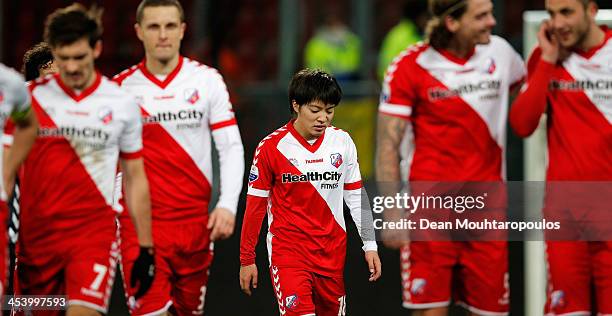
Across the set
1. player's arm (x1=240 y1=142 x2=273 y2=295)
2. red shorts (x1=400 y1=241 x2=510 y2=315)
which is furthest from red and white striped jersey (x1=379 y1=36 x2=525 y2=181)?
player's arm (x1=240 y1=142 x2=273 y2=295)

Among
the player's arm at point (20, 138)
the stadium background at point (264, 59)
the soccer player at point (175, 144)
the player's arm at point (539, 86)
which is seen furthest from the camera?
the stadium background at point (264, 59)

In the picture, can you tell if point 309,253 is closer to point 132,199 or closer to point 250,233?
point 250,233

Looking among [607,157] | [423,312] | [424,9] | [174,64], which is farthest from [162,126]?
[424,9]

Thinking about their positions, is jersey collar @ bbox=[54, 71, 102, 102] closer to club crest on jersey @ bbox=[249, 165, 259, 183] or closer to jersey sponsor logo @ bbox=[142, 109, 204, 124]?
jersey sponsor logo @ bbox=[142, 109, 204, 124]

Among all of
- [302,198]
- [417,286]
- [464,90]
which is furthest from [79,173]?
[464,90]

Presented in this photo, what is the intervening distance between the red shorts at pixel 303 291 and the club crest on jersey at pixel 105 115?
105 centimetres

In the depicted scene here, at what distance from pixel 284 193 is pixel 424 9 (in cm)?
529

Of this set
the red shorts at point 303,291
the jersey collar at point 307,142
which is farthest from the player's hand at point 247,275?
the jersey collar at point 307,142

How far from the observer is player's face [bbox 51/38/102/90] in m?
5.89

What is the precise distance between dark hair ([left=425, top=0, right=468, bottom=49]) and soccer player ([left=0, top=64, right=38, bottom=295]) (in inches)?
89.2

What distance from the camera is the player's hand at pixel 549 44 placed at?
6.62 m

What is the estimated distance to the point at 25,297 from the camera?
250 inches

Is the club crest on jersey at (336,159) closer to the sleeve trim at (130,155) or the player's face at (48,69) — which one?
the sleeve trim at (130,155)

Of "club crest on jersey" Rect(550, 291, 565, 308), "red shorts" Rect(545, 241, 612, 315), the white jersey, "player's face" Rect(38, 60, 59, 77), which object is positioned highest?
the white jersey
